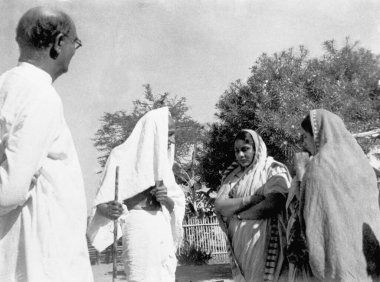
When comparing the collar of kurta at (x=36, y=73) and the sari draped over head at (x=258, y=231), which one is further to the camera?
the sari draped over head at (x=258, y=231)

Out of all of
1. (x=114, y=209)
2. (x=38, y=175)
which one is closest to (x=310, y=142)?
(x=114, y=209)

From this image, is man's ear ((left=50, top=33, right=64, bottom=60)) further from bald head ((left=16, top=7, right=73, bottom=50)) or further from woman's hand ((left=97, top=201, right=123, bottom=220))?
woman's hand ((left=97, top=201, right=123, bottom=220))

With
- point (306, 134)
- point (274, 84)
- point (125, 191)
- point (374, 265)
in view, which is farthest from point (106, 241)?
point (274, 84)

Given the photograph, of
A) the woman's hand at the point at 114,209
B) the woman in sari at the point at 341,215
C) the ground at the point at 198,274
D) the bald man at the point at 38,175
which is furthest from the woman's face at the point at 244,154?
the ground at the point at 198,274

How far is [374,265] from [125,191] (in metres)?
2.01

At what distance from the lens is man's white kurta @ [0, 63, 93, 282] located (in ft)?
5.26

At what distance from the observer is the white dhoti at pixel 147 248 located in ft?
12.5

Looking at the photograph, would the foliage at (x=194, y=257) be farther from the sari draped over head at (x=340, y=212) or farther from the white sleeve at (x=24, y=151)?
the white sleeve at (x=24, y=151)

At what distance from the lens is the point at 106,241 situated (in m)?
4.20

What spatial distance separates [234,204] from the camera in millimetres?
4535

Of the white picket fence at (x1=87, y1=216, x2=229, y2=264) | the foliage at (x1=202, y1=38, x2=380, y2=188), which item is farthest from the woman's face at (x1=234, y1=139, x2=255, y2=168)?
the white picket fence at (x1=87, y1=216, x2=229, y2=264)

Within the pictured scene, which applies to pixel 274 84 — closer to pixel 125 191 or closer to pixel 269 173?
pixel 269 173

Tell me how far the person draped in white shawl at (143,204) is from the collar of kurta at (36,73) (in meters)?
2.05

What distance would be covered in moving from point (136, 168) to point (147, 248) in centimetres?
70
